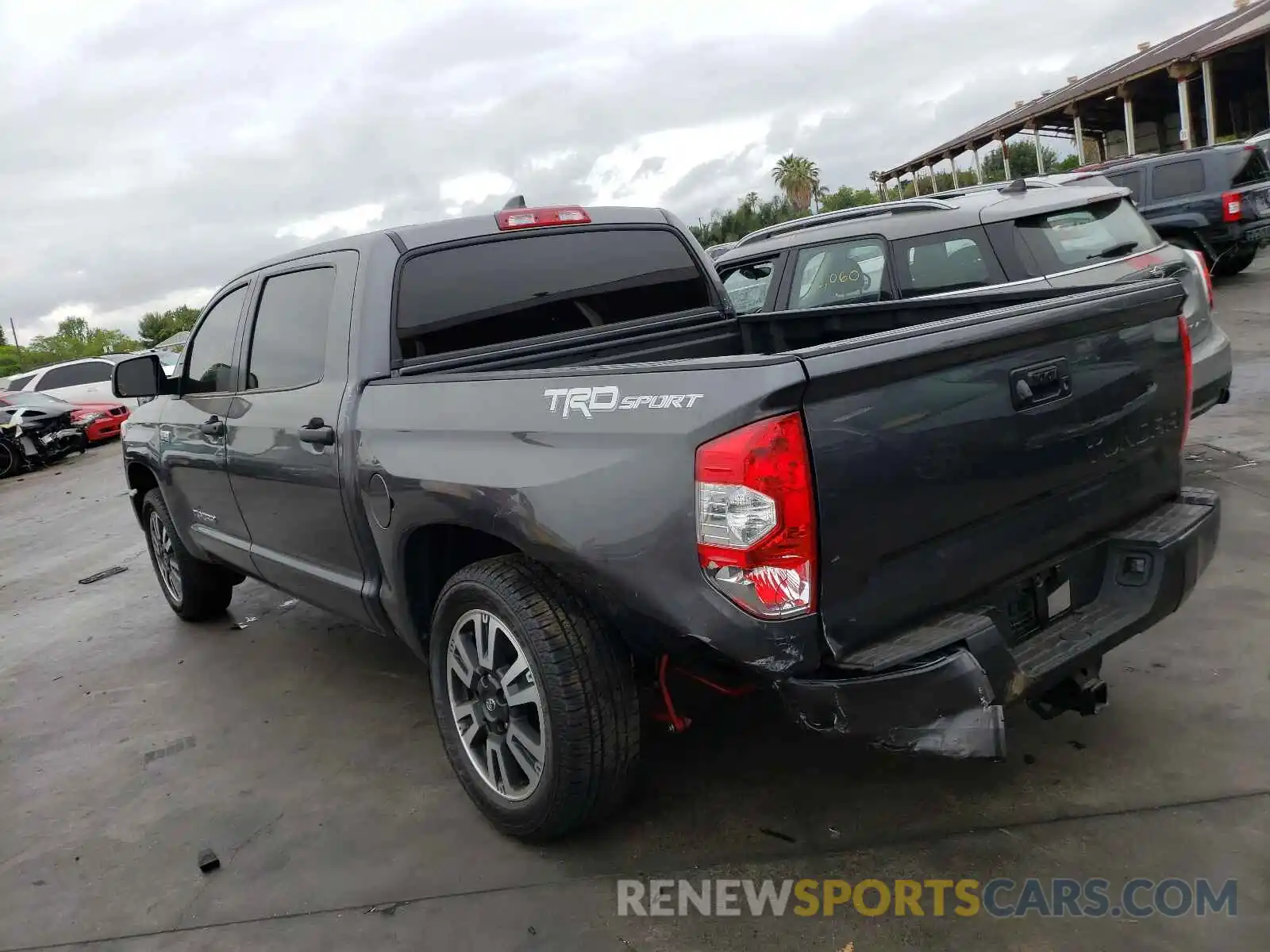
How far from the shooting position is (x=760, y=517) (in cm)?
223

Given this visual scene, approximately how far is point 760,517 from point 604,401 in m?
0.56

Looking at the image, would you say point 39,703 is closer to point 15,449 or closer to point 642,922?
point 642,922

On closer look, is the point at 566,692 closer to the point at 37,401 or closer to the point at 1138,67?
the point at 37,401

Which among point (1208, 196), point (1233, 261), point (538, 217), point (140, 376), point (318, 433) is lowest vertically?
point (1233, 261)

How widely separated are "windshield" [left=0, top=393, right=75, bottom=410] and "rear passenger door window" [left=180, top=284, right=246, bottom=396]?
12771 millimetres

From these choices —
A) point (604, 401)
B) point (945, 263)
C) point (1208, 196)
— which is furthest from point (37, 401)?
point (1208, 196)

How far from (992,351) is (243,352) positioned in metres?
3.25

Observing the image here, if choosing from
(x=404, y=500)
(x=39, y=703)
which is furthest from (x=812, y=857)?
(x=39, y=703)

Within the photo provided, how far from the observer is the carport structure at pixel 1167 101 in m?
24.7

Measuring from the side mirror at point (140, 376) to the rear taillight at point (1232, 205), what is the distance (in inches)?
508

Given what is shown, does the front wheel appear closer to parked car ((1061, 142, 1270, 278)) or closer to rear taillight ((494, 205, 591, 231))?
rear taillight ((494, 205, 591, 231))

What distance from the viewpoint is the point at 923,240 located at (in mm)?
5992

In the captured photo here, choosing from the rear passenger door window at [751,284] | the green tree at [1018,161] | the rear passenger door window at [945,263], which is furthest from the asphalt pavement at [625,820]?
the green tree at [1018,161]

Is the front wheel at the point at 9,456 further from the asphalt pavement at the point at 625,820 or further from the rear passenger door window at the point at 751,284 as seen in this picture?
the rear passenger door window at the point at 751,284
